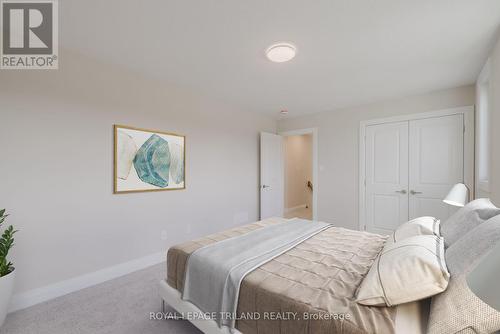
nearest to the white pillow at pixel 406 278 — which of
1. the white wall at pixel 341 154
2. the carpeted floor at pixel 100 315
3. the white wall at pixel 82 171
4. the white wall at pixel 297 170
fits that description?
the carpeted floor at pixel 100 315

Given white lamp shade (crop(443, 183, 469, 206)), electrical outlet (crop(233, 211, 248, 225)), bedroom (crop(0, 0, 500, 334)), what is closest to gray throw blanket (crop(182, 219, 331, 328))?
bedroom (crop(0, 0, 500, 334))

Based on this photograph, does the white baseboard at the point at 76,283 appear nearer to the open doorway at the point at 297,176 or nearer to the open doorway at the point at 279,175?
the open doorway at the point at 279,175

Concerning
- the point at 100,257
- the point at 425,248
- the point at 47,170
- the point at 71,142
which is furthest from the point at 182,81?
the point at 425,248

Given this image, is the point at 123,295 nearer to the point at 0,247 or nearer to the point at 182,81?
the point at 0,247

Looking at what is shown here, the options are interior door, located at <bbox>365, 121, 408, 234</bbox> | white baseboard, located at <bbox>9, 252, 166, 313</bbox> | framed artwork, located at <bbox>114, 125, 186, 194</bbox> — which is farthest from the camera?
interior door, located at <bbox>365, 121, 408, 234</bbox>

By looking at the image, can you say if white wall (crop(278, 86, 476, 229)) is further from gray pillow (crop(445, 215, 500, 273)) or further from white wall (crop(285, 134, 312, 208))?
gray pillow (crop(445, 215, 500, 273))

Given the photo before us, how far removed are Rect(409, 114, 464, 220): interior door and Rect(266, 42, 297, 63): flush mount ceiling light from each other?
2557 millimetres

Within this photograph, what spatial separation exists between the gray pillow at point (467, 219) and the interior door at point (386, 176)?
208 cm

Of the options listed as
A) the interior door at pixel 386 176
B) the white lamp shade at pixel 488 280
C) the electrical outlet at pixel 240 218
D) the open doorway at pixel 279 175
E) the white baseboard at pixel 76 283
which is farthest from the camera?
the open doorway at pixel 279 175

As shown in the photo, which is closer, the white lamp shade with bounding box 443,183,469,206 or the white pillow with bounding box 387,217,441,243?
the white pillow with bounding box 387,217,441,243

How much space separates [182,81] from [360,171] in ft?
10.8

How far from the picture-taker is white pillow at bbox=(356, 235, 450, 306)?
3.12ft

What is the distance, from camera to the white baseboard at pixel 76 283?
1.95 meters

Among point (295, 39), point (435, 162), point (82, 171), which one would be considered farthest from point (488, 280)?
point (435, 162)
